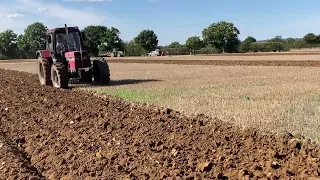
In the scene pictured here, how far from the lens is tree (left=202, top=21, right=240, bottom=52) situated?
10300 cm

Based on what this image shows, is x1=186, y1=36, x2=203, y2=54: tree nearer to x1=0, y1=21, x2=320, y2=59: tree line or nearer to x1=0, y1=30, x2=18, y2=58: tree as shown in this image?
x1=0, y1=21, x2=320, y2=59: tree line

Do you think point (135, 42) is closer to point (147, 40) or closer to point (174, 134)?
point (147, 40)

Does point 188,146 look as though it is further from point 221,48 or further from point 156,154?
point 221,48

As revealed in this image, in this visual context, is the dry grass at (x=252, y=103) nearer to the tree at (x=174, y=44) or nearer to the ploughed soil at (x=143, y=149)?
the ploughed soil at (x=143, y=149)

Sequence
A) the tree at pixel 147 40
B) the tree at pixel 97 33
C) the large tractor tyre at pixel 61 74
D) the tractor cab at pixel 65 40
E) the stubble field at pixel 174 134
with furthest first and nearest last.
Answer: the tree at pixel 147 40
the tree at pixel 97 33
the tractor cab at pixel 65 40
the large tractor tyre at pixel 61 74
the stubble field at pixel 174 134

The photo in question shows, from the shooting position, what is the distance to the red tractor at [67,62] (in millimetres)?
16375

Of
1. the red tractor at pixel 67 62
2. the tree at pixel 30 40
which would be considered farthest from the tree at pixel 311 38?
the red tractor at pixel 67 62

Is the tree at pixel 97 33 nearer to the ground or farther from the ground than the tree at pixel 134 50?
farther from the ground

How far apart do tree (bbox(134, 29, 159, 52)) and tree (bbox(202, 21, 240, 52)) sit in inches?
658

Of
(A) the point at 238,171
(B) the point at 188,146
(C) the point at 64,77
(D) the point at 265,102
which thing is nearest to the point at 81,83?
(C) the point at 64,77

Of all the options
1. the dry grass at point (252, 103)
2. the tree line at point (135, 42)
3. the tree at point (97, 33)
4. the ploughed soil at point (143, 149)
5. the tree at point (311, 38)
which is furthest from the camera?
the tree at point (311, 38)

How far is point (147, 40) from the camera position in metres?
120

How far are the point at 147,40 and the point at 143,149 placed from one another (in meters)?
114

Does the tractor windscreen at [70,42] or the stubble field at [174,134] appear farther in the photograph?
the tractor windscreen at [70,42]
